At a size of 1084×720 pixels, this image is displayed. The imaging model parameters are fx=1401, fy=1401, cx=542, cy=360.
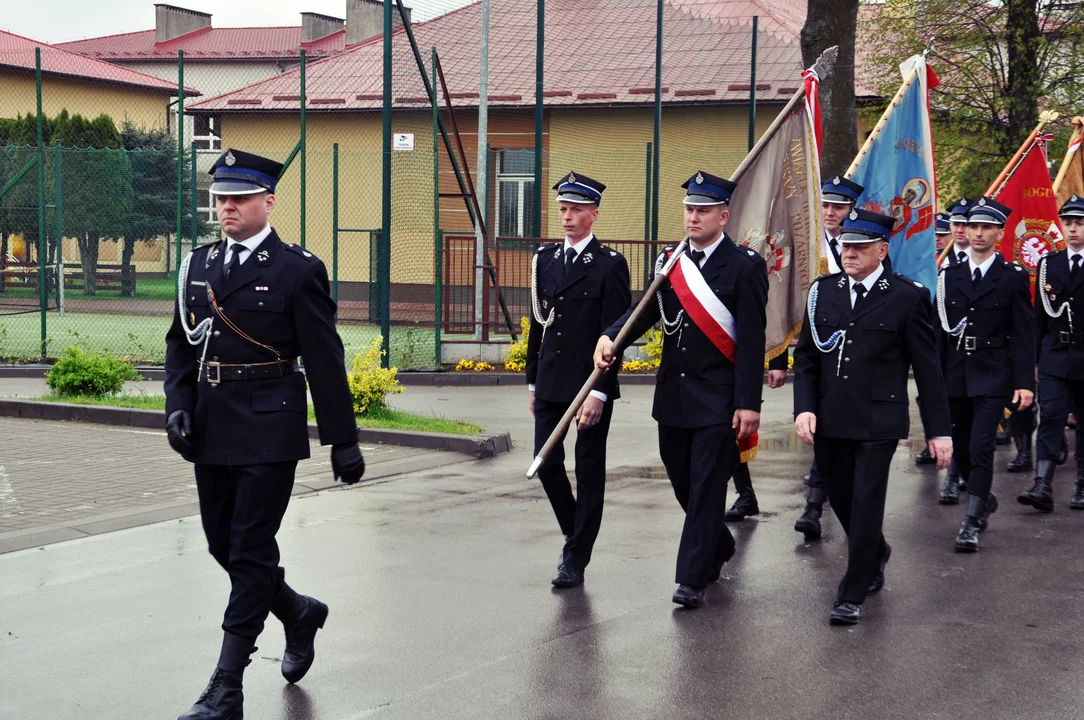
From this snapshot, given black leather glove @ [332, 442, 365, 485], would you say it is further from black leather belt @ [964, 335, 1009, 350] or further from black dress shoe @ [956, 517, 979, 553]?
black leather belt @ [964, 335, 1009, 350]

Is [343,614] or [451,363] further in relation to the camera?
[451,363]

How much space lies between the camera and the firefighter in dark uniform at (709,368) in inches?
256

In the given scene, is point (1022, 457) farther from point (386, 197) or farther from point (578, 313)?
point (386, 197)

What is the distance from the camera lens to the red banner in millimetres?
12047

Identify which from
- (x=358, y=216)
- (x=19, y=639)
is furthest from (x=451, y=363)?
(x=19, y=639)

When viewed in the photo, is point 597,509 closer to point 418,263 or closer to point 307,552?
point 307,552

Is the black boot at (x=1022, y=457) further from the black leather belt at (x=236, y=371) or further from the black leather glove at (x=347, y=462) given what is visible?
the black leather belt at (x=236, y=371)

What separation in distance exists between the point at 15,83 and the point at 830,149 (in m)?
25.7

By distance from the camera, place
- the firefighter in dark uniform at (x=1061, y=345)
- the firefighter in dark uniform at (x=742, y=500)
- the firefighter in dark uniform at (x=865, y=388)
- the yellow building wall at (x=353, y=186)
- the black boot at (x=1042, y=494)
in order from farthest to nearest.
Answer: the yellow building wall at (x=353, y=186) < the firefighter in dark uniform at (x=1061, y=345) < the black boot at (x=1042, y=494) < the firefighter in dark uniform at (x=742, y=500) < the firefighter in dark uniform at (x=865, y=388)

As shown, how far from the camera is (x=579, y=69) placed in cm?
2831

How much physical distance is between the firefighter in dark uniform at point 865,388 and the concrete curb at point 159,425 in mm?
4871

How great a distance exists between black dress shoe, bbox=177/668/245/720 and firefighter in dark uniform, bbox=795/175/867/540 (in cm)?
393

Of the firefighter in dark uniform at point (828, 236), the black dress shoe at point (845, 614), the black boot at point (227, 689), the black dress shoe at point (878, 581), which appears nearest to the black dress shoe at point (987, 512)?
the firefighter in dark uniform at point (828, 236)

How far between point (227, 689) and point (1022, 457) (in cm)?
781
